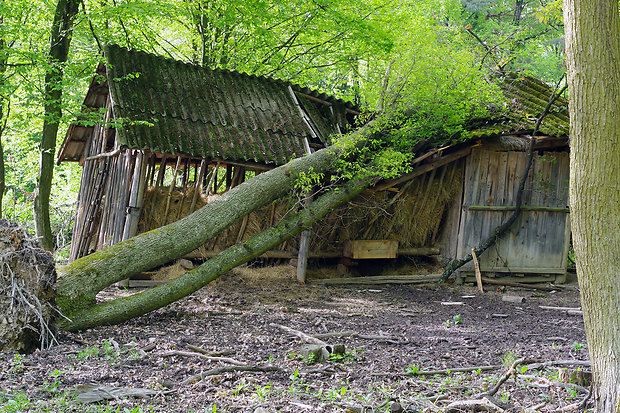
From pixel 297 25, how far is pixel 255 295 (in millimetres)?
8231

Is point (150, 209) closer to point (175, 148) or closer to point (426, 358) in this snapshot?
point (175, 148)

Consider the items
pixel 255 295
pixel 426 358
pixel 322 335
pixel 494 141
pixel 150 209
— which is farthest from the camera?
pixel 494 141

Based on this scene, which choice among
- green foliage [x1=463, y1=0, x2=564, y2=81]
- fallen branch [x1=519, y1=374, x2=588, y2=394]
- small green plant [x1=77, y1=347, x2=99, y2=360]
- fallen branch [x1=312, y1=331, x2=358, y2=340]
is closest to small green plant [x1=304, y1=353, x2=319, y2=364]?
fallen branch [x1=312, y1=331, x2=358, y2=340]

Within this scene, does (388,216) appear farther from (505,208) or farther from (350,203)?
(505,208)

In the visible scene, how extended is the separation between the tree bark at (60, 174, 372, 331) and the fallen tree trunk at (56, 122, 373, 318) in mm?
184

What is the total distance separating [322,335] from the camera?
5988mm

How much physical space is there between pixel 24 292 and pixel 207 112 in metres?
5.74

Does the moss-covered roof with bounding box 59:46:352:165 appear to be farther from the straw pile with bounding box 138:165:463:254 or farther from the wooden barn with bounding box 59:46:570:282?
the straw pile with bounding box 138:165:463:254

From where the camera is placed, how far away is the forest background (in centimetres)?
945

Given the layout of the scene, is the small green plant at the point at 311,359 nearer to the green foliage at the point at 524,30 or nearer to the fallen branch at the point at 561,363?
the fallen branch at the point at 561,363

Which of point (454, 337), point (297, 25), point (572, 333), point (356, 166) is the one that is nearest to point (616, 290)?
point (454, 337)

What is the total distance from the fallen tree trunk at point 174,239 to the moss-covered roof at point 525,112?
8.75ft

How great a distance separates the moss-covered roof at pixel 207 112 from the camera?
9227 millimetres

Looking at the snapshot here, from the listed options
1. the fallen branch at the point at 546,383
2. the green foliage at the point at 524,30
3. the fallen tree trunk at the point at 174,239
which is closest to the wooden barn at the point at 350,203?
the fallen tree trunk at the point at 174,239
